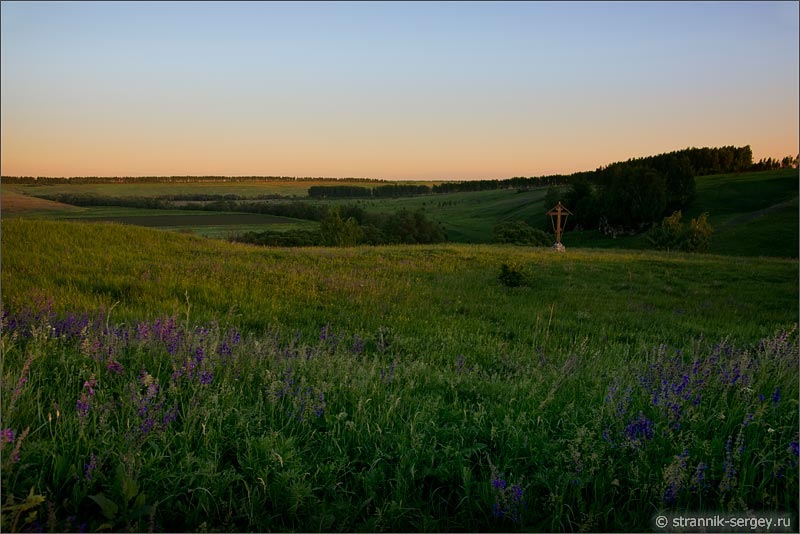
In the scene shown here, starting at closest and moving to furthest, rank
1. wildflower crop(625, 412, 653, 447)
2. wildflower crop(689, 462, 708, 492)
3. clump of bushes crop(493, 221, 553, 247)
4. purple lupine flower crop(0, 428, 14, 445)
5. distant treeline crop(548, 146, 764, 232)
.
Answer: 1. purple lupine flower crop(0, 428, 14, 445)
2. wildflower crop(689, 462, 708, 492)
3. wildflower crop(625, 412, 653, 447)
4. clump of bushes crop(493, 221, 553, 247)
5. distant treeline crop(548, 146, 764, 232)

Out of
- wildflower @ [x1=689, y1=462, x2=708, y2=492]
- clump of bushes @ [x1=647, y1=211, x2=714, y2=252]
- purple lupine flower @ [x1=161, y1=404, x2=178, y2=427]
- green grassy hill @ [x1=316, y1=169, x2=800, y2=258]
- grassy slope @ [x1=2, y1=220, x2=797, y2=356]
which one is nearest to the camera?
wildflower @ [x1=689, y1=462, x2=708, y2=492]

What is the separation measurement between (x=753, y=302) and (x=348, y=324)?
41.4 feet

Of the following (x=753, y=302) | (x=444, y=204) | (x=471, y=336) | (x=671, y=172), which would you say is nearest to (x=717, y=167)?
(x=671, y=172)

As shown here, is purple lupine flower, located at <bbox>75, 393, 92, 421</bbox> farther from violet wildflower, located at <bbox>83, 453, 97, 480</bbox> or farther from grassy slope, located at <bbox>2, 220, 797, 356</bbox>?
grassy slope, located at <bbox>2, 220, 797, 356</bbox>

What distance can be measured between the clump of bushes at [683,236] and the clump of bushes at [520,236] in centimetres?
1420

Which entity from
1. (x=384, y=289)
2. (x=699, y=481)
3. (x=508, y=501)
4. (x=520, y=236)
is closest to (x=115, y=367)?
(x=508, y=501)

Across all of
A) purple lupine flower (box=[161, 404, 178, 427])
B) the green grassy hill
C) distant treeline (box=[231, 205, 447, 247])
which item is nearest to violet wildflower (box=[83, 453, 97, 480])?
purple lupine flower (box=[161, 404, 178, 427])

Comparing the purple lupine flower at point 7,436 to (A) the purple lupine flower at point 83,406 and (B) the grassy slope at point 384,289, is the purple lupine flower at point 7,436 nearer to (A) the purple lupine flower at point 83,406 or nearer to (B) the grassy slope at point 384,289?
(A) the purple lupine flower at point 83,406

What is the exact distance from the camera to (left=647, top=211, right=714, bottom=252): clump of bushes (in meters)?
45.7

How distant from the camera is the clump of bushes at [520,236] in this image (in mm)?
61125

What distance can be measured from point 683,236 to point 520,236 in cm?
1906

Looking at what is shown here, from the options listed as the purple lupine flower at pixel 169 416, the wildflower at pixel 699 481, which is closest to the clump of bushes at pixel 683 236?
the wildflower at pixel 699 481

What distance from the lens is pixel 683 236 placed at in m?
47.8

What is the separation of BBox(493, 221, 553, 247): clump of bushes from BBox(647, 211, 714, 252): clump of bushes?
14.2 meters
